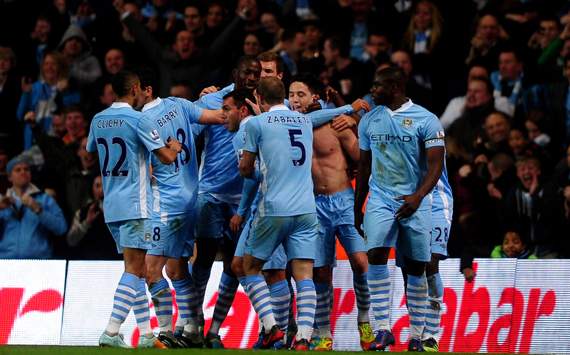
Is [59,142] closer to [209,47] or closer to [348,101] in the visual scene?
[209,47]

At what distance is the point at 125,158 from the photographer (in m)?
12.9

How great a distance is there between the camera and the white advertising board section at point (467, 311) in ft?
49.6

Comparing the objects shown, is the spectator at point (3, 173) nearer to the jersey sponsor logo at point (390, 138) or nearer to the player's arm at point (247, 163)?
the player's arm at point (247, 163)

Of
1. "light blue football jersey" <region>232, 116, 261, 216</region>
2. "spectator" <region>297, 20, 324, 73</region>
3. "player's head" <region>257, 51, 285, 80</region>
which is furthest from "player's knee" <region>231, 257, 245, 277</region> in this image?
"spectator" <region>297, 20, 324, 73</region>

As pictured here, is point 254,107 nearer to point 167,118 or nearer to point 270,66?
point 270,66

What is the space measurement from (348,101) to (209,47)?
272cm

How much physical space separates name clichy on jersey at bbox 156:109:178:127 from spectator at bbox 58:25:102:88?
8249mm

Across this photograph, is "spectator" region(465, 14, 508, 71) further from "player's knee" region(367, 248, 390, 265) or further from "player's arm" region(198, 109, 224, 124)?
"player's knee" region(367, 248, 390, 265)

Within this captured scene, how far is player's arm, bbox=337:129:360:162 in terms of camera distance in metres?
14.4

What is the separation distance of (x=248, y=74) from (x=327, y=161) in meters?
1.20

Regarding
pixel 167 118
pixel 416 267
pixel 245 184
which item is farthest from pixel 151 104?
pixel 416 267

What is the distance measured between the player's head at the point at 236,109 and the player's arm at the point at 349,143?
1.04 metres

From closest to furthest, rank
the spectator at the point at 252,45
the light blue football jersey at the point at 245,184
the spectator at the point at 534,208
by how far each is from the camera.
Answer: the light blue football jersey at the point at 245,184
the spectator at the point at 534,208
the spectator at the point at 252,45

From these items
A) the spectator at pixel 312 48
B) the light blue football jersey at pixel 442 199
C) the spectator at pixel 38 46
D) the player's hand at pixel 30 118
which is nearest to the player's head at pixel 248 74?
the light blue football jersey at pixel 442 199
